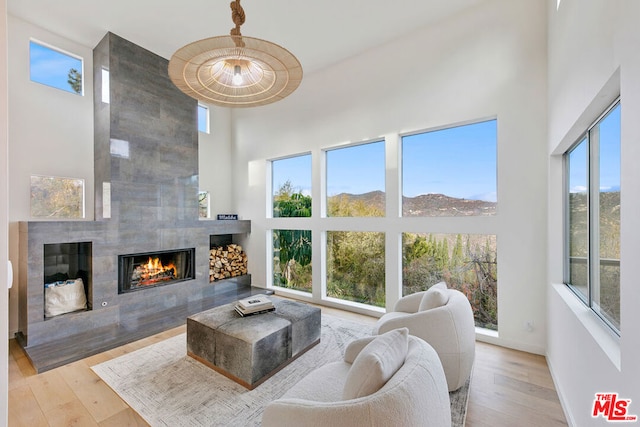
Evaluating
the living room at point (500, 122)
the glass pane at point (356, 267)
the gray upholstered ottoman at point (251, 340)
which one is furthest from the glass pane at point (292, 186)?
the gray upholstered ottoman at point (251, 340)

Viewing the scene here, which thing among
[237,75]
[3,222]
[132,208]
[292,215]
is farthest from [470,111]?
[132,208]

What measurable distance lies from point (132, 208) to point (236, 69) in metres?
2.83

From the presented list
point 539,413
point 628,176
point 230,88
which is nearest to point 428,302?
point 539,413

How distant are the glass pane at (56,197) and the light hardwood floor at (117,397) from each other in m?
1.67

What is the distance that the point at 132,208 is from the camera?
3906mm

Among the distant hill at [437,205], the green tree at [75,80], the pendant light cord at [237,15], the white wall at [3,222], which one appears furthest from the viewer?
the green tree at [75,80]

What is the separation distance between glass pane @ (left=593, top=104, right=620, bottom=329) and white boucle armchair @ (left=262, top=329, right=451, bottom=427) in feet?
3.71

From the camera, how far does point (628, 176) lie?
1.20 m

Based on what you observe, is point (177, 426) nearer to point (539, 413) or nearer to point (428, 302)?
point (428, 302)

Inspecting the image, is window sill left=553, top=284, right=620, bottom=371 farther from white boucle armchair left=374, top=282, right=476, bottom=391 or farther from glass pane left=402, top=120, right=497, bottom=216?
glass pane left=402, top=120, right=497, bottom=216

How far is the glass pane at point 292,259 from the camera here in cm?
475

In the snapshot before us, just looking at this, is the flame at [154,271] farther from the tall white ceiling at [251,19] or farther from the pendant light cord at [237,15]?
the pendant light cord at [237,15]

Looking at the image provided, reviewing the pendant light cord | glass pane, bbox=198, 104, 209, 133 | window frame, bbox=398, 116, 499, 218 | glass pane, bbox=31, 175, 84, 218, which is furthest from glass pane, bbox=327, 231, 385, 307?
glass pane, bbox=31, 175, 84, 218

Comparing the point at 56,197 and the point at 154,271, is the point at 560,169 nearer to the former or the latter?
the point at 154,271
